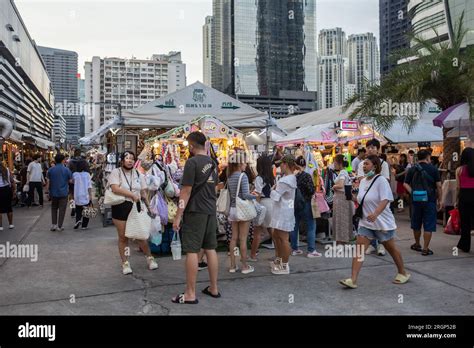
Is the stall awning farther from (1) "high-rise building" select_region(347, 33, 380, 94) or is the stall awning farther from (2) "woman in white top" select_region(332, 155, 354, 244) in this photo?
(1) "high-rise building" select_region(347, 33, 380, 94)

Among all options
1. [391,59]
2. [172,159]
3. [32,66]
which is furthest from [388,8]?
[172,159]

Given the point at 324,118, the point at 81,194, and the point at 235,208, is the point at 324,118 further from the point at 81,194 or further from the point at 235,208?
the point at 235,208

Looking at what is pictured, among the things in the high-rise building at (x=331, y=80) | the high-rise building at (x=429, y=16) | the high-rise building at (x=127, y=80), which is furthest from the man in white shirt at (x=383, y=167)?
the high-rise building at (x=331, y=80)

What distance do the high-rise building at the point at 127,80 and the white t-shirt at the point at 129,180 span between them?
188 ft

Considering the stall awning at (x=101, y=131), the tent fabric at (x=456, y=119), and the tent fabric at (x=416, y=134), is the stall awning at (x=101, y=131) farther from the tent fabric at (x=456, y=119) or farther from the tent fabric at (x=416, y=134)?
the tent fabric at (x=416, y=134)

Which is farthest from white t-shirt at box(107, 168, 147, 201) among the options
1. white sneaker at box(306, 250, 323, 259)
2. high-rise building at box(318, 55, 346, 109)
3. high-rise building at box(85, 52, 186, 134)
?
high-rise building at box(318, 55, 346, 109)

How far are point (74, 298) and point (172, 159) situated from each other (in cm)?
405

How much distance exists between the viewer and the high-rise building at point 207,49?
245 feet

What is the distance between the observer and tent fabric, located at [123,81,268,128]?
10.8 metres

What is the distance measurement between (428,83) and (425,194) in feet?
19.2

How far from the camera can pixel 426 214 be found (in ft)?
23.8

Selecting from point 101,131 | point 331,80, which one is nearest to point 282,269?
point 101,131
